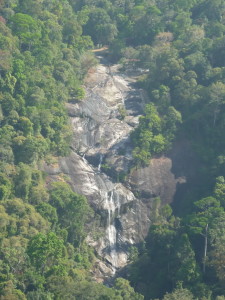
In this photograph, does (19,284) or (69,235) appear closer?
(19,284)

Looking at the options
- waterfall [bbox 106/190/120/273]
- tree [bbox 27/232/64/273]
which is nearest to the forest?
tree [bbox 27/232/64/273]

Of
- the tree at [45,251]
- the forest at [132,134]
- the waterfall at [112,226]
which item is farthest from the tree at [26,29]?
the tree at [45,251]

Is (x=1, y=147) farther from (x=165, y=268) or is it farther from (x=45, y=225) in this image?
(x=165, y=268)

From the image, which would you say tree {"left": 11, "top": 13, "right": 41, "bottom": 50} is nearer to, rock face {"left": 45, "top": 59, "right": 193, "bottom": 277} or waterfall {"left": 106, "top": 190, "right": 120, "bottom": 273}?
rock face {"left": 45, "top": 59, "right": 193, "bottom": 277}

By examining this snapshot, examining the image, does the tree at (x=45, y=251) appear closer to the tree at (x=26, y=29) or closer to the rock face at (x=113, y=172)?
the rock face at (x=113, y=172)

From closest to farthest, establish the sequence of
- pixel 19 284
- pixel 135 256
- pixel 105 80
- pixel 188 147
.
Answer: pixel 19 284 → pixel 135 256 → pixel 188 147 → pixel 105 80

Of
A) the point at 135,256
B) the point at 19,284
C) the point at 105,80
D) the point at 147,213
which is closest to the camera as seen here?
the point at 19,284

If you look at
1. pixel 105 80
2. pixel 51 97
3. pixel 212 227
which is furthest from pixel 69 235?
pixel 105 80

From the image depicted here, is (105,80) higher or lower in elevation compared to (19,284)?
higher
